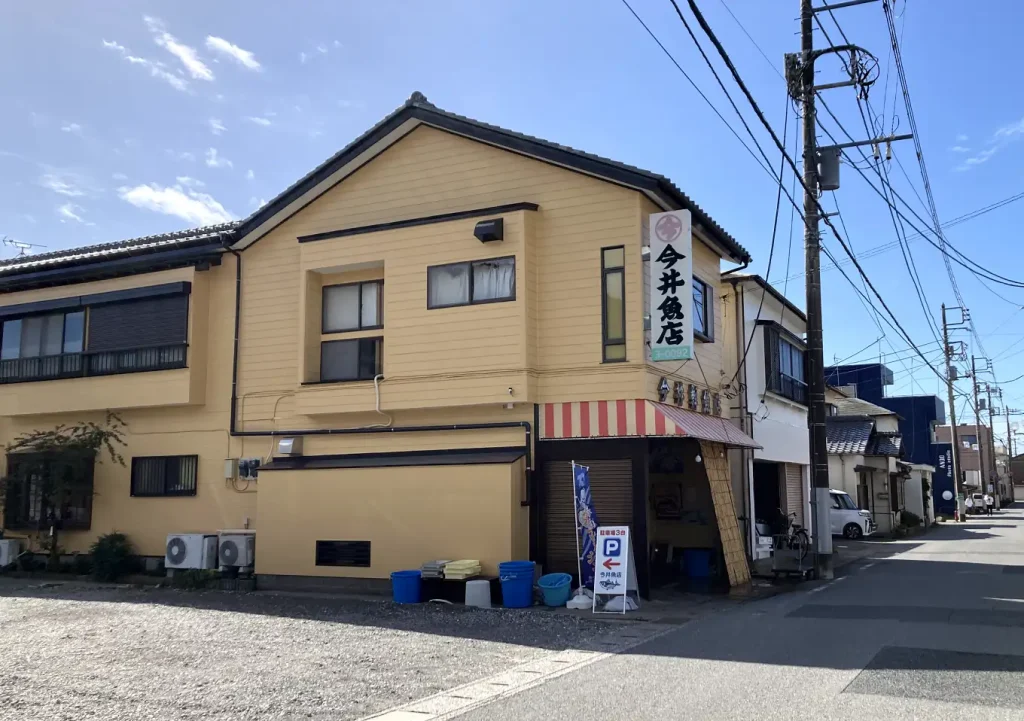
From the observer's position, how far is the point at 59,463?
17.6 meters

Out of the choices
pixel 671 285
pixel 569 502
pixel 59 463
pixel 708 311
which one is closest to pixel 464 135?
pixel 671 285

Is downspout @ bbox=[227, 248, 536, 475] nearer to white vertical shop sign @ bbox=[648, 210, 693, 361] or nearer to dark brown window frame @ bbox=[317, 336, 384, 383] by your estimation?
dark brown window frame @ bbox=[317, 336, 384, 383]

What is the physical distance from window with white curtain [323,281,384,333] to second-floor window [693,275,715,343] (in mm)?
5764

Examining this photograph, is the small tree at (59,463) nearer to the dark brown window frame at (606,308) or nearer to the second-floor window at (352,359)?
the second-floor window at (352,359)

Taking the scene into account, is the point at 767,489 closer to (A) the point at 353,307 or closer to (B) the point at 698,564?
(B) the point at 698,564

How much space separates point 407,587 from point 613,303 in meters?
5.54

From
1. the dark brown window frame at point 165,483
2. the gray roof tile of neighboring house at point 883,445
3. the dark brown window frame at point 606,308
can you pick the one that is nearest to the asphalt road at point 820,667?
the dark brown window frame at point 606,308

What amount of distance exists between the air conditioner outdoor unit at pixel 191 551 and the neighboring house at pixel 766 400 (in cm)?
1065

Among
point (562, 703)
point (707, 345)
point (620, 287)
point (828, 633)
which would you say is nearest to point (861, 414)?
point (707, 345)

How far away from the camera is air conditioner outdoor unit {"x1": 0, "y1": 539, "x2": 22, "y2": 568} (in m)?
18.2

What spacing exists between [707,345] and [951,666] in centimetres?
930

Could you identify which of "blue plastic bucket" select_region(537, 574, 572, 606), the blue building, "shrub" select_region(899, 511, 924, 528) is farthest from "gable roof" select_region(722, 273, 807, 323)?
the blue building

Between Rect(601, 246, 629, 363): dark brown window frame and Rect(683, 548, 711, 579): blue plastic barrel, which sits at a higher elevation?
Rect(601, 246, 629, 363): dark brown window frame

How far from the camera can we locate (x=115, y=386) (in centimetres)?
1792
